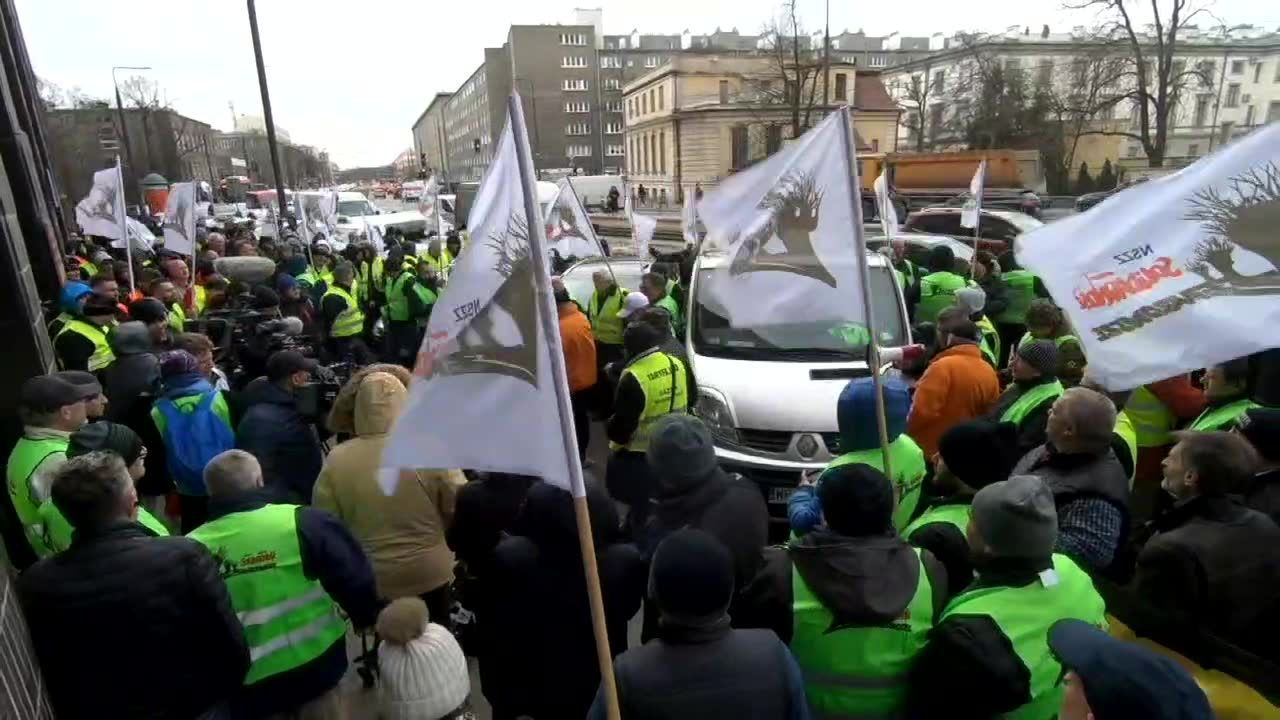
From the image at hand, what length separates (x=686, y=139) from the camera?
2233 inches

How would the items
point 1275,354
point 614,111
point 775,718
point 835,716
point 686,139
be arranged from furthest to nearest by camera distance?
point 614,111 < point 686,139 < point 1275,354 < point 835,716 < point 775,718

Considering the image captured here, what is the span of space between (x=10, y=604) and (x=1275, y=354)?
16.4ft

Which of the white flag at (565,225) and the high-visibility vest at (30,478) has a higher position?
the white flag at (565,225)

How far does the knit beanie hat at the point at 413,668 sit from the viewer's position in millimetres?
2455

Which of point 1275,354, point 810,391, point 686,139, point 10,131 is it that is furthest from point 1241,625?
point 686,139

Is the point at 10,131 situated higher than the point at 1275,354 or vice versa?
the point at 10,131

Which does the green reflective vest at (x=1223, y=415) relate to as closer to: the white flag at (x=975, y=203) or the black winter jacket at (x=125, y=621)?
the black winter jacket at (x=125, y=621)

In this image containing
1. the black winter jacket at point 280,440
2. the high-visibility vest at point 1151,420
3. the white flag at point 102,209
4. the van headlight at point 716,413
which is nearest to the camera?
the black winter jacket at point 280,440

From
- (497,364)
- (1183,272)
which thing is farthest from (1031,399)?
(497,364)

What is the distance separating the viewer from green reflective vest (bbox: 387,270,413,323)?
29.6 feet

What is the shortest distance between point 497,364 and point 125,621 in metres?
1.28

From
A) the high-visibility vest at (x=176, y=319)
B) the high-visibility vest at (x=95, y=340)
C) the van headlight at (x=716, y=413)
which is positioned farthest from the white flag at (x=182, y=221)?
the van headlight at (x=716, y=413)

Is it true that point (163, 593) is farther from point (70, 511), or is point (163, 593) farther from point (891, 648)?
point (891, 648)

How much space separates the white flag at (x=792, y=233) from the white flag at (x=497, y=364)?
148cm
